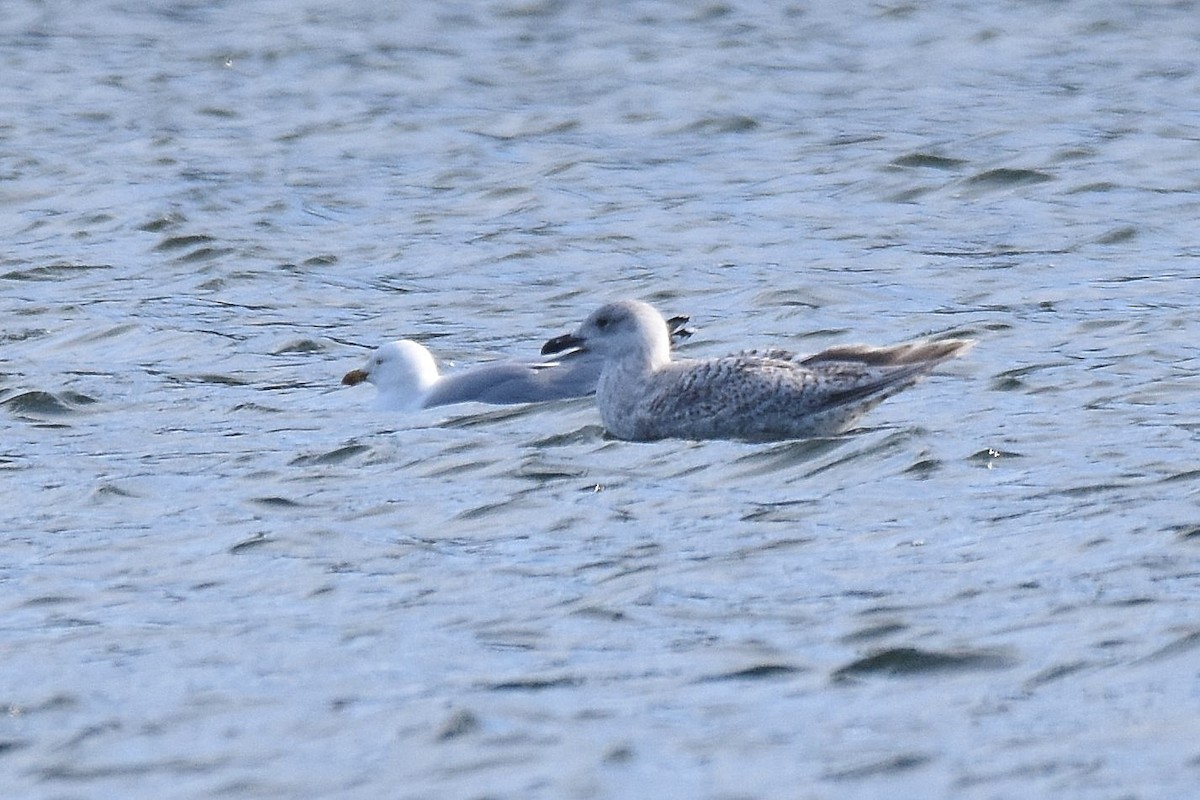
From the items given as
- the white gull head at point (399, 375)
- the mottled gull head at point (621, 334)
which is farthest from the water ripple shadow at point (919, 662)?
the white gull head at point (399, 375)

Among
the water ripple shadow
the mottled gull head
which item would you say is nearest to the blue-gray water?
the water ripple shadow

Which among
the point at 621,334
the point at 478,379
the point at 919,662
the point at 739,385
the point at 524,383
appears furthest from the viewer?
the point at 478,379

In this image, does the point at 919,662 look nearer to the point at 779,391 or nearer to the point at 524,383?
the point at 779,391

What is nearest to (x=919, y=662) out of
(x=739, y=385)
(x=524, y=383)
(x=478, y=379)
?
(x=739, y=385)

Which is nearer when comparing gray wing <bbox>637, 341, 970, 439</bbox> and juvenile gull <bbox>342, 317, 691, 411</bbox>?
gray wing <bbox>637, 341, 970, 439</bbox>

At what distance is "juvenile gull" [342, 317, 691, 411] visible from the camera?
11.0m

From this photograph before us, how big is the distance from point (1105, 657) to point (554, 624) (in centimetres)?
164

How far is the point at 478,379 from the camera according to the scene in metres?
11.1

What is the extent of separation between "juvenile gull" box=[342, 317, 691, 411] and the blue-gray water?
125 mm

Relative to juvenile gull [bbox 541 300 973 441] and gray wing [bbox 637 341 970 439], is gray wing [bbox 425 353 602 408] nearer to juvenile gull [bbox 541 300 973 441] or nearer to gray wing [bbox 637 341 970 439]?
juvenile gull [bbox 541 300 973 441]

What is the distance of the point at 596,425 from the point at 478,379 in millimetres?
714

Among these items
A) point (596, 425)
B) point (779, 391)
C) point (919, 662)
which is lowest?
point (596, 425)

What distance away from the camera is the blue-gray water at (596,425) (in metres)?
6.18

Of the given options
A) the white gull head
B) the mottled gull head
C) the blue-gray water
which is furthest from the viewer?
the white gull head
